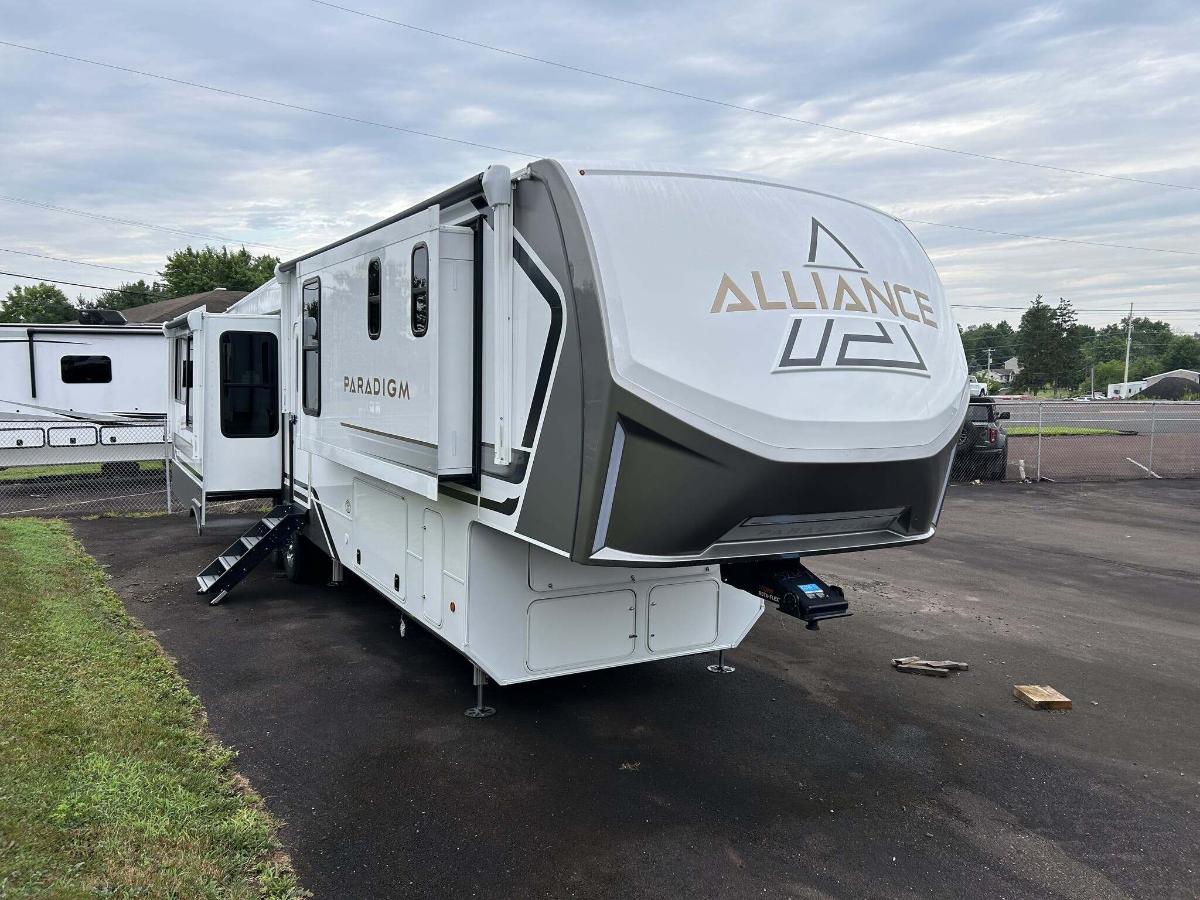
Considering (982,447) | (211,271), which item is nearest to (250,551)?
(982,447)

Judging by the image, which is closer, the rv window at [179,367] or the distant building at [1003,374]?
the rv window at [179,367]

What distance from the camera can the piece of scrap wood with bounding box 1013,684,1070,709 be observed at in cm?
517

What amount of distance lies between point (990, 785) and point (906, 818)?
0.63m

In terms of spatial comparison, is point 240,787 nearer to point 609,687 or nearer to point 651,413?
point 609,687

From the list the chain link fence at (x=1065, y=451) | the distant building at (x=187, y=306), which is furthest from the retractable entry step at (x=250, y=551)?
the distant building at (x=187, y=306)

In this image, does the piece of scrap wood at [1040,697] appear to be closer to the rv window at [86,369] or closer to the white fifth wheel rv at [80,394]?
the white fifth wheel rv at [80,394]

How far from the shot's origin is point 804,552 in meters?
3.85

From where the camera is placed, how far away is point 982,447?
604 inches

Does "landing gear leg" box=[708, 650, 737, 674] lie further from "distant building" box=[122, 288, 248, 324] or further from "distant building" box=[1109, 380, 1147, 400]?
"distant building" box=[1109, 380, 1147, 400]

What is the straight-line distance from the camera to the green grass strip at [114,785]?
318 cm

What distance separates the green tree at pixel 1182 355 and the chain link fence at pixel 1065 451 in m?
71.0

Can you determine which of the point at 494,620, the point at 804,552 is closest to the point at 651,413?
the point at 804,552

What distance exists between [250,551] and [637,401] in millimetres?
5118

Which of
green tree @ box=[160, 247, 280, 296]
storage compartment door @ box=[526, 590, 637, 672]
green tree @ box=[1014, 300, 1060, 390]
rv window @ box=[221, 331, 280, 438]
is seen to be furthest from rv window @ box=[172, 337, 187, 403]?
green tree @ box=[1014, 300, 1060, 390]
